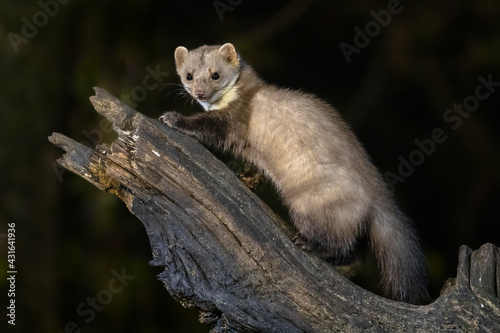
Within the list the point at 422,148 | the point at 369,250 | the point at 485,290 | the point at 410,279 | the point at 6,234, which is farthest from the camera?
the point at 422,148

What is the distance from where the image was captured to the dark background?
5492 millimetres

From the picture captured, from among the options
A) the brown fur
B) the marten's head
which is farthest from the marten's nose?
the brown fur

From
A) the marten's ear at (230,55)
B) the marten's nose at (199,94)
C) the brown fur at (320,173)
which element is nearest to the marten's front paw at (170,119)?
the brown fur at (320,173)

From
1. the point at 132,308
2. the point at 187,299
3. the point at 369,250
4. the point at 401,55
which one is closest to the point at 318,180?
the point at 369,250

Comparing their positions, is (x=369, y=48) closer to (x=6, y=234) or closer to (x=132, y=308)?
(x=132, y=308)

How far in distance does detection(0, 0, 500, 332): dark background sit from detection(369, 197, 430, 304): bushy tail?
1.72 meters

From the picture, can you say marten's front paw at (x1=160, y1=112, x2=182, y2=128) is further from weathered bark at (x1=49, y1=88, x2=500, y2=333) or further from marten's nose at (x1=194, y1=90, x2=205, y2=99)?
marten's nose at (x1=194, y1=90, x2=205, y2=99)

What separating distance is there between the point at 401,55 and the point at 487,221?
1.71 metres

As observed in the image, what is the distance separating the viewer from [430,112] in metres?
6.27

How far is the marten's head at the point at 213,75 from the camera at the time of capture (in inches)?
165

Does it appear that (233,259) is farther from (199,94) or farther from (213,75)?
(213,75)

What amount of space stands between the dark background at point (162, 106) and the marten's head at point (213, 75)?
48.7 inches

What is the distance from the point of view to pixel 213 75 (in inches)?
166

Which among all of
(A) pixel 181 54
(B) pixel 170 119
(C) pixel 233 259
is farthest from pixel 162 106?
(C) pixel 233 259
